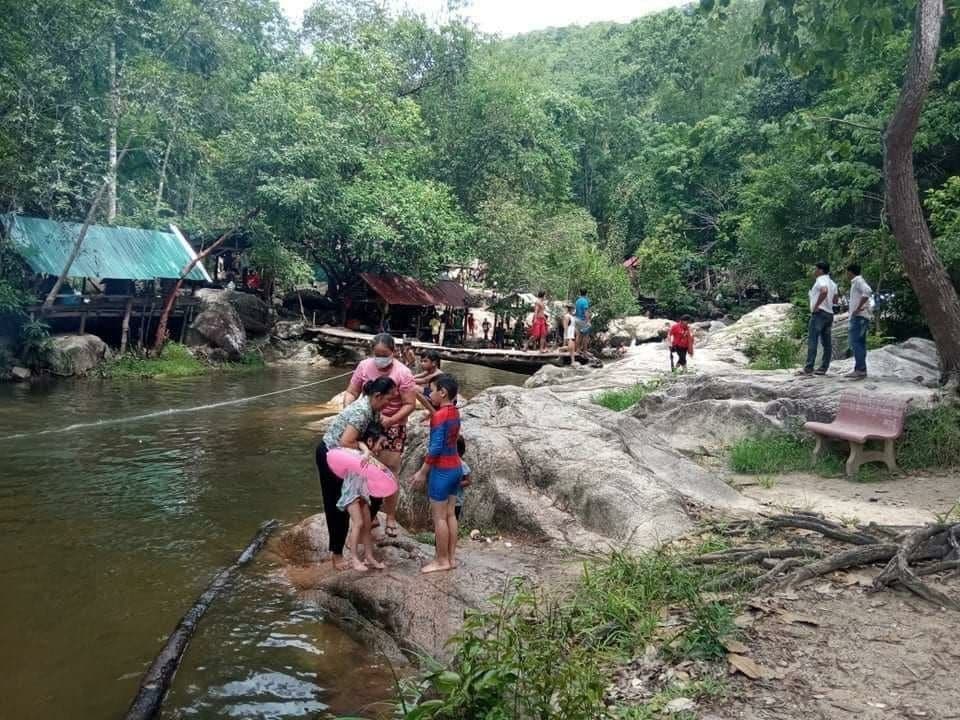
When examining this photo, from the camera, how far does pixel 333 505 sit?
6.36 metres

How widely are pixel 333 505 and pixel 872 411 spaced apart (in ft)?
20.2

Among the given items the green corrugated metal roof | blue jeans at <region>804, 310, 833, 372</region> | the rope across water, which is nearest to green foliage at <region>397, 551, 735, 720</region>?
blue jeans at <region>804, 310, 833, 372</region>

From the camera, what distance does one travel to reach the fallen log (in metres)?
4.41

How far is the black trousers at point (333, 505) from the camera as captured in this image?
6246mm

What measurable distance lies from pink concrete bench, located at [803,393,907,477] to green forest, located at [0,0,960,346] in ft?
11.3

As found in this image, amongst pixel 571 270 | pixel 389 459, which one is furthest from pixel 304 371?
pixel 389 459

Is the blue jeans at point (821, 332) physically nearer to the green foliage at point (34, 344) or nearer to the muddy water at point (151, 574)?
the muddy water at point (151, 574)

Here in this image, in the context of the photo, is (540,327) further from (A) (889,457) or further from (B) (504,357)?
(A) (889,457)

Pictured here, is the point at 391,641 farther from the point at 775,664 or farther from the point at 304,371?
the point at 304,371

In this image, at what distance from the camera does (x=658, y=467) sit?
26.1ft

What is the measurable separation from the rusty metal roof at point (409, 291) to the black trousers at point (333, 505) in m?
20.2

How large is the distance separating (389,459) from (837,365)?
829cm

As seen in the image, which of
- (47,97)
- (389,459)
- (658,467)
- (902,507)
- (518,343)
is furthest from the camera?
(518,343)

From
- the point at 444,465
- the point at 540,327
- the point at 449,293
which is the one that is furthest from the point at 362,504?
the point at 449,293
